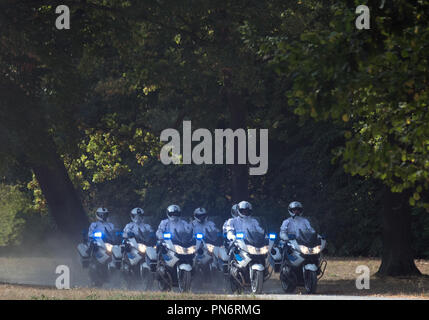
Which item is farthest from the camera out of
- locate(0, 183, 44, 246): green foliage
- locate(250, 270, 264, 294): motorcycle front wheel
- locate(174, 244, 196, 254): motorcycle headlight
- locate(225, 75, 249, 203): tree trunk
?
locate(0, 183, 44, 246): green foliage

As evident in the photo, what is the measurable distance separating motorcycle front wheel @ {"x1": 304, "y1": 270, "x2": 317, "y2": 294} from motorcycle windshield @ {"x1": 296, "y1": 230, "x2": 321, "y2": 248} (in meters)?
0.58

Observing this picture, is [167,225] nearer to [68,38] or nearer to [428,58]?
[68,38]

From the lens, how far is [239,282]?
19.8 metres

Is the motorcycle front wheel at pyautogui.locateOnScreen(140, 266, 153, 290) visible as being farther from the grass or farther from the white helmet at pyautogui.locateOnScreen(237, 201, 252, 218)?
the white helmet at pyautogui.locateOnScreen(237, 201, 252, 218)

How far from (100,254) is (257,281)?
6044 mm

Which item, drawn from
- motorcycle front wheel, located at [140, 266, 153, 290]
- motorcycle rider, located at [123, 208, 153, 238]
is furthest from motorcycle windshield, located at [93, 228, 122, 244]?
motorcycle front wheel, located at [140, 266, 153, 290]

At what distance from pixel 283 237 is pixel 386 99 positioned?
8201 mm

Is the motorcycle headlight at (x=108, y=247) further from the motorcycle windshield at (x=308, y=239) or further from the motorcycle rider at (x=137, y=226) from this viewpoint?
the motorcycle windshield at (x=308, y=239)

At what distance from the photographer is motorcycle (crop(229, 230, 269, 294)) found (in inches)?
765

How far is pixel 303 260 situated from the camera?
1997 centimetres

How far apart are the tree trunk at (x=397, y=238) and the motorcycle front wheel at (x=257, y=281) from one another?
5.52 m

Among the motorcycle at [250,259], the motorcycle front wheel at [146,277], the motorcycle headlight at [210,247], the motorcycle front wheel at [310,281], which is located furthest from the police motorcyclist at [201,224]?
the motorcycle front wheel at [310,281]

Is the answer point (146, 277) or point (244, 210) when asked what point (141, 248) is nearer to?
point (146, 277)

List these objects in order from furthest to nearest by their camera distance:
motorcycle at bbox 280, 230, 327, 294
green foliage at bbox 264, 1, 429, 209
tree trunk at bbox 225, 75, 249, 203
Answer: tree trunk at bbox 225, 75, 249, 203, motorcycle at bbox 280, 230, 327, 294, green foliage at bbox 264, 1, 429, 209
